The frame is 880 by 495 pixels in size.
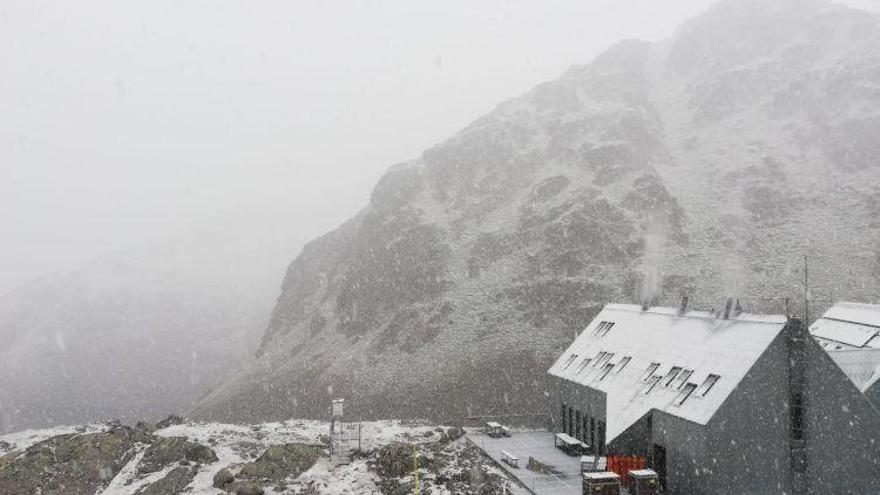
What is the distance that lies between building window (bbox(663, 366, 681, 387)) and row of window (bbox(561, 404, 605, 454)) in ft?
18.1

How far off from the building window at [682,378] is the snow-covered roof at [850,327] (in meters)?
15.2

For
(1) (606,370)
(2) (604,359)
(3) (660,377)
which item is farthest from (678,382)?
(2) (604,359)

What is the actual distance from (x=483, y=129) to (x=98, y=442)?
82198mm

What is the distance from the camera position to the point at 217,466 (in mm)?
33656

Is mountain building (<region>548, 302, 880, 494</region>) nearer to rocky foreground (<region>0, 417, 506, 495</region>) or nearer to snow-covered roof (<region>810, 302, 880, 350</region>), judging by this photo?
rocky foreground (<region>0, 417, 506, 495</region>)

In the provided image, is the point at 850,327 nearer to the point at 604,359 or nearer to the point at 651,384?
the point at 604,359

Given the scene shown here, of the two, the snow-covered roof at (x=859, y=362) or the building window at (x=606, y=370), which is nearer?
the snow-covered roof at (x=859, y=362)

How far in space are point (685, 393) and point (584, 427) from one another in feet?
32.2

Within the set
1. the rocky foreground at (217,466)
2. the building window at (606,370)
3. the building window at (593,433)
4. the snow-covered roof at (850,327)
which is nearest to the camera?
the rocky foreground at (217,466)

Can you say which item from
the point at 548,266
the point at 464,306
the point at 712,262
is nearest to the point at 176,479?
the point at 464,306

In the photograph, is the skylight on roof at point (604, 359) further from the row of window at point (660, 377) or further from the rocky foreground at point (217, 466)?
the rocky foreground at point (217, 466)

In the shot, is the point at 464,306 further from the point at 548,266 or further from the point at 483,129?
the point at 483,129

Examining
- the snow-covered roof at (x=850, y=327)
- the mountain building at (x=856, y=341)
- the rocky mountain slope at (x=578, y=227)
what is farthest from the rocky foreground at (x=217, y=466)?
the snow-covered roof at (x=850, y=327)

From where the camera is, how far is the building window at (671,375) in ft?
103
